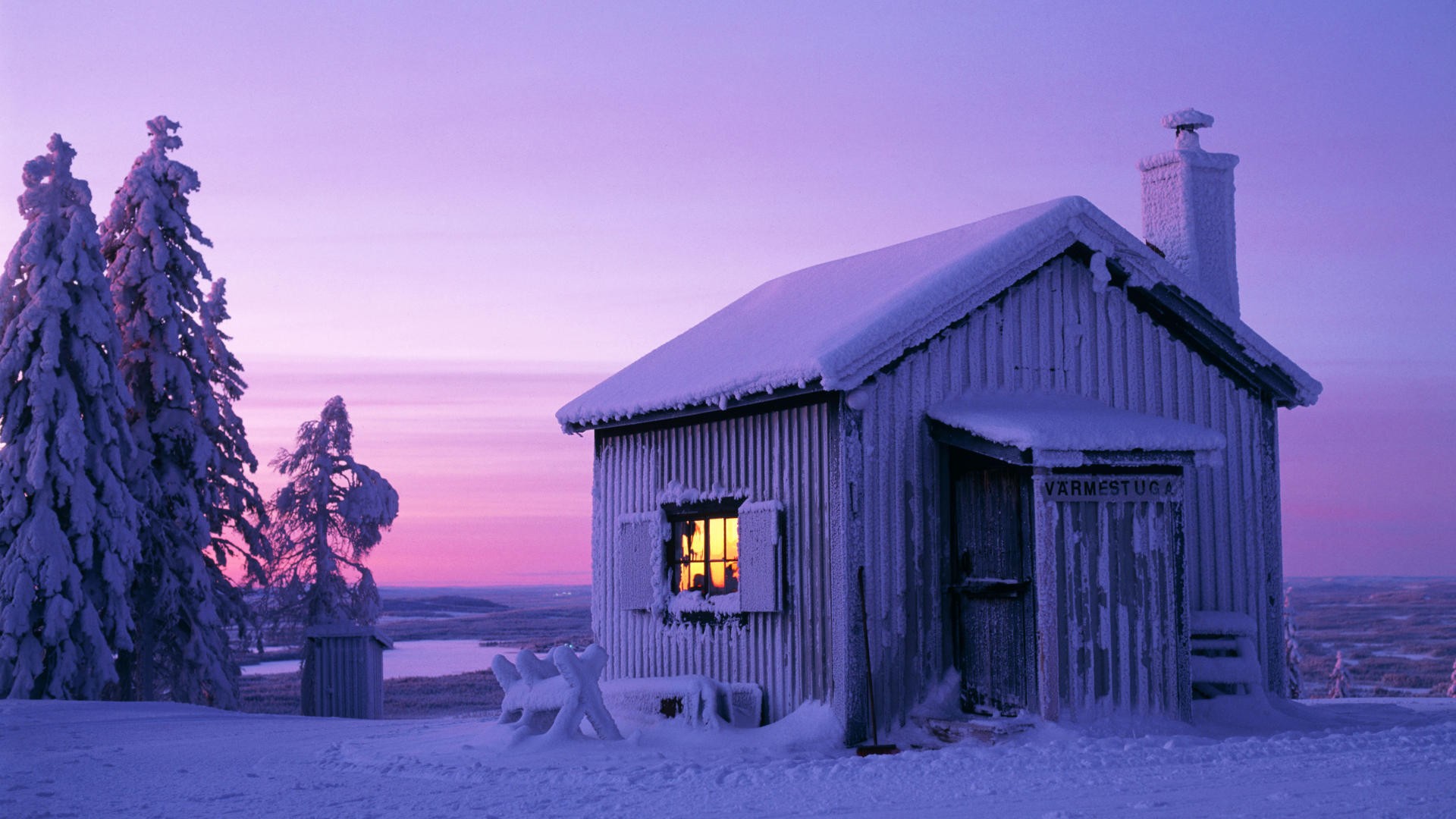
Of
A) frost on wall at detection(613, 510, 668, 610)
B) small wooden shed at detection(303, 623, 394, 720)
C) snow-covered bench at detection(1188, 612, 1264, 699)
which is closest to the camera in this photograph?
snow-covered bench at detection(1188, 612, 1264, 699)

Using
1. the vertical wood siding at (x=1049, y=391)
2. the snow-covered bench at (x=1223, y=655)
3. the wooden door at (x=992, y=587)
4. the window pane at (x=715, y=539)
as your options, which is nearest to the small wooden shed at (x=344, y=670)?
the window pane at (x=715, y=539)

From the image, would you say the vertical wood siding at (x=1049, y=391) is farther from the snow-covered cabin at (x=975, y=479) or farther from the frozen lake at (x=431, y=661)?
the frozen lake at (x=431, y=661)

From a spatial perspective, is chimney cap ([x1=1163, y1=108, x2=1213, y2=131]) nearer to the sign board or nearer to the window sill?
the sign board

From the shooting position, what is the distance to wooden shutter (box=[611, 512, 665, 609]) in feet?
47.1

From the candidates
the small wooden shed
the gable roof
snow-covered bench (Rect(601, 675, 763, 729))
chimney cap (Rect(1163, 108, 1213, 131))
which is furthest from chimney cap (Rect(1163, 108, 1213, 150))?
the small wooden shed

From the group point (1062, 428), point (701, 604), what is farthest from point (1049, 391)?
point (701, 604)

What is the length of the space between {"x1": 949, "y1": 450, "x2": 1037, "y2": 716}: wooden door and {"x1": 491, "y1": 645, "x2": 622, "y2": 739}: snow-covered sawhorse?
3385mm

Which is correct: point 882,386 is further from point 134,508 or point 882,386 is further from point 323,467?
point 323,467

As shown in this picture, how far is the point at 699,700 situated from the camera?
1286 cm

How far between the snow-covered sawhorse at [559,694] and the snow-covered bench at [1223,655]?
5.92 metres

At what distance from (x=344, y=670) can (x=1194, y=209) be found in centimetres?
1595

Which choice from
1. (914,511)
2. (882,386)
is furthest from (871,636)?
(882,386)

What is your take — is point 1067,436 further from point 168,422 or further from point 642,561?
point 168,422

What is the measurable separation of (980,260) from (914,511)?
2.45 meters
